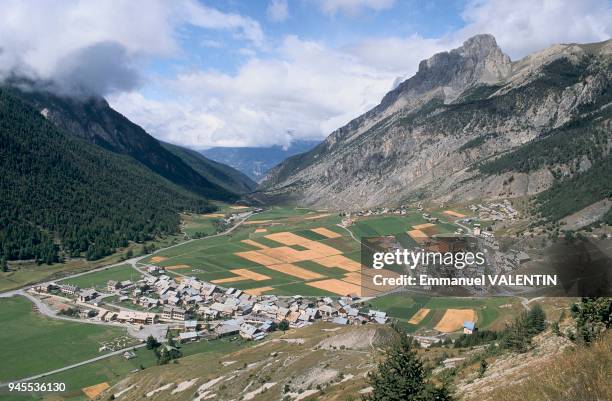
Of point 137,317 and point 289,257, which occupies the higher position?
point 289,257

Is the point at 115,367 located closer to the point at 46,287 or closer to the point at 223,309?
the point at 223,309

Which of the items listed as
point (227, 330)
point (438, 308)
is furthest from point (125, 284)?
point (438, 308)

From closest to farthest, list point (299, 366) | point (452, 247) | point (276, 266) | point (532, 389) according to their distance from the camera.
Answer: point (532, 389) < point (299, 366) < point (452, 247) < point (276, 266)

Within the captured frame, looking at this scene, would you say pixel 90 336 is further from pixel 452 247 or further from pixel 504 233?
pixel 504 233

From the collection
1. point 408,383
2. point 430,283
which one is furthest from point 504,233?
point 408,383

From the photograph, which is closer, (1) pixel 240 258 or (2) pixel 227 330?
(2) pixel 227 330

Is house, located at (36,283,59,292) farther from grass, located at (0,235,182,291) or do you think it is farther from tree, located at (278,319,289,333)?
tree, located at (278,319,289,333)

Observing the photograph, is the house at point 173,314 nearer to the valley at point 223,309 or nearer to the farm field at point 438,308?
the valley at point 223,309

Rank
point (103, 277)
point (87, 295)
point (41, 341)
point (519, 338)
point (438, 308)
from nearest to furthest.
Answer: point (519, 338) < point (41, 341) < point (438, 308) < point (87, 295) < point (103, 277)
